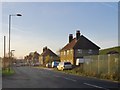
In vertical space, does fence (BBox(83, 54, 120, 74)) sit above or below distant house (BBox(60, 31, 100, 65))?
below

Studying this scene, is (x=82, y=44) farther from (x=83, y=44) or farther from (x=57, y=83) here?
(x=57, y=83)

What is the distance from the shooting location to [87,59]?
43.5 m

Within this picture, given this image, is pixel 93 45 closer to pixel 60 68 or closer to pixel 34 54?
pixel 60 68

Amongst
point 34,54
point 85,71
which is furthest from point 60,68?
point 34,54

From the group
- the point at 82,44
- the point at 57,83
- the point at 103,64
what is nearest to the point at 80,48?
the point at 82,44

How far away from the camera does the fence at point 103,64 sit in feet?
108

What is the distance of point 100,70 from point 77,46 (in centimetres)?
4770

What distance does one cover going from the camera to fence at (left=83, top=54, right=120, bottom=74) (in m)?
33.0

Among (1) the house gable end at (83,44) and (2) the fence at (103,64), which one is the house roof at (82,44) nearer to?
(1) the house gable end at (83,44)

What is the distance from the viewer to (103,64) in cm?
3681

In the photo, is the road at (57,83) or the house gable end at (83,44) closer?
the road at (57,83)

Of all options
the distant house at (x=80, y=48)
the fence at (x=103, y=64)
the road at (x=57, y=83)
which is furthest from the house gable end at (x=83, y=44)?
the road at (x=57, y=83)

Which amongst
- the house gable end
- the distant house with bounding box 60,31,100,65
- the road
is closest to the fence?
the road

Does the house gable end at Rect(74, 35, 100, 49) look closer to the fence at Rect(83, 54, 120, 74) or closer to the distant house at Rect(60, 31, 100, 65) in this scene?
the distant house at Rect(60, 31, 100, 65)
